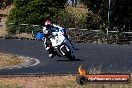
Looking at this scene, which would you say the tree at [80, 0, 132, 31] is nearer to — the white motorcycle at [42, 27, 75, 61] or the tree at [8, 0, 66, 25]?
the tree at [8, 0, 66, 25]

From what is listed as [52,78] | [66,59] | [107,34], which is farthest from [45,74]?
[107,34]

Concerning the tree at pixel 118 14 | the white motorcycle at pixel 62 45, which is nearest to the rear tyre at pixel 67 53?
the white motorcycle at pixel 62 45

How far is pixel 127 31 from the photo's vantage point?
131 feet

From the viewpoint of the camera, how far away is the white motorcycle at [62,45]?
77.1 ft

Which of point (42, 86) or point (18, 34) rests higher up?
point (42, 86)

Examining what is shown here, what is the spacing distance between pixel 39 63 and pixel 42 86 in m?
7.84

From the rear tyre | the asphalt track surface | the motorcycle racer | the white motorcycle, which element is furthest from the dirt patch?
the rear tyre

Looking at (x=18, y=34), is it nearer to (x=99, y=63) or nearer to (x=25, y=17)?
(x=25, y=17)

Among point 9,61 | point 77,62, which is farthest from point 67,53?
point 9,61

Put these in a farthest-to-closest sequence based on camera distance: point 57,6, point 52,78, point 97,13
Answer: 1. point 57,6
2. point 97,13
3. point 52,78

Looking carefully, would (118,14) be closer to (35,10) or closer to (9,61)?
(35,10)

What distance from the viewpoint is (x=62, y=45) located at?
77.6 ft

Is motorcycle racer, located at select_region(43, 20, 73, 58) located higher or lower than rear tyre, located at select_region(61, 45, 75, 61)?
higher

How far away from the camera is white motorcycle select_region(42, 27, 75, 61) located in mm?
23500
